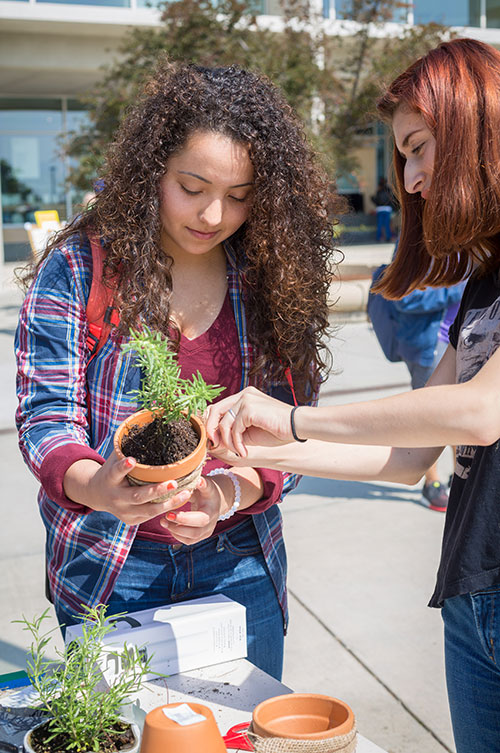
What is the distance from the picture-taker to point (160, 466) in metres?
1.26

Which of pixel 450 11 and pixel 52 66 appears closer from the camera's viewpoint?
pixel 52 66

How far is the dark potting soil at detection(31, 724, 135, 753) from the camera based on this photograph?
3.71 feet

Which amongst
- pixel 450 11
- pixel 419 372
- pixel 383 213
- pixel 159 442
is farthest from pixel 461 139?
pixel 383 213

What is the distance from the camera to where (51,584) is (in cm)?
179

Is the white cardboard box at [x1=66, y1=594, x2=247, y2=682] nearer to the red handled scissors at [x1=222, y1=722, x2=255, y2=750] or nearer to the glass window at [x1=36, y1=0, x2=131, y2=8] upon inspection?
the red handled scissors at [x1=222, y1=722, x2=255, y2=750]

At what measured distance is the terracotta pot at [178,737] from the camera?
Answer: 41.4 inches

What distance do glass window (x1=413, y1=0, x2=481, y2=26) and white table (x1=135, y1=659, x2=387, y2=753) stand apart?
17.7 meters

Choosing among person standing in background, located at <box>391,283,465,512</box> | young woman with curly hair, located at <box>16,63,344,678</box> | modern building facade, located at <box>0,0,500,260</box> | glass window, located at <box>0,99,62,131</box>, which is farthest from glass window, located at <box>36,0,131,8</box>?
young woman with curly hair, located at <box>16,63,344,678</box>

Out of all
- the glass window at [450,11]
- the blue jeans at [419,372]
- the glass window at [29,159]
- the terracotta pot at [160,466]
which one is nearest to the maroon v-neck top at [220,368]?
the terracotta pot at [160,466]

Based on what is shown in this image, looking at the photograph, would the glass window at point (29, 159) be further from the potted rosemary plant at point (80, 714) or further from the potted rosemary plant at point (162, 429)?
the potted rosemary plant at point (80, 714)

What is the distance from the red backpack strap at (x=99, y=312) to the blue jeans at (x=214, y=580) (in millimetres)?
447

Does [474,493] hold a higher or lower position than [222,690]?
higher

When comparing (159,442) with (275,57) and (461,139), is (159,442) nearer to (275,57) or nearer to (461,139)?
(461,139)

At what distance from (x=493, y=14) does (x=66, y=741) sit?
20.7m
